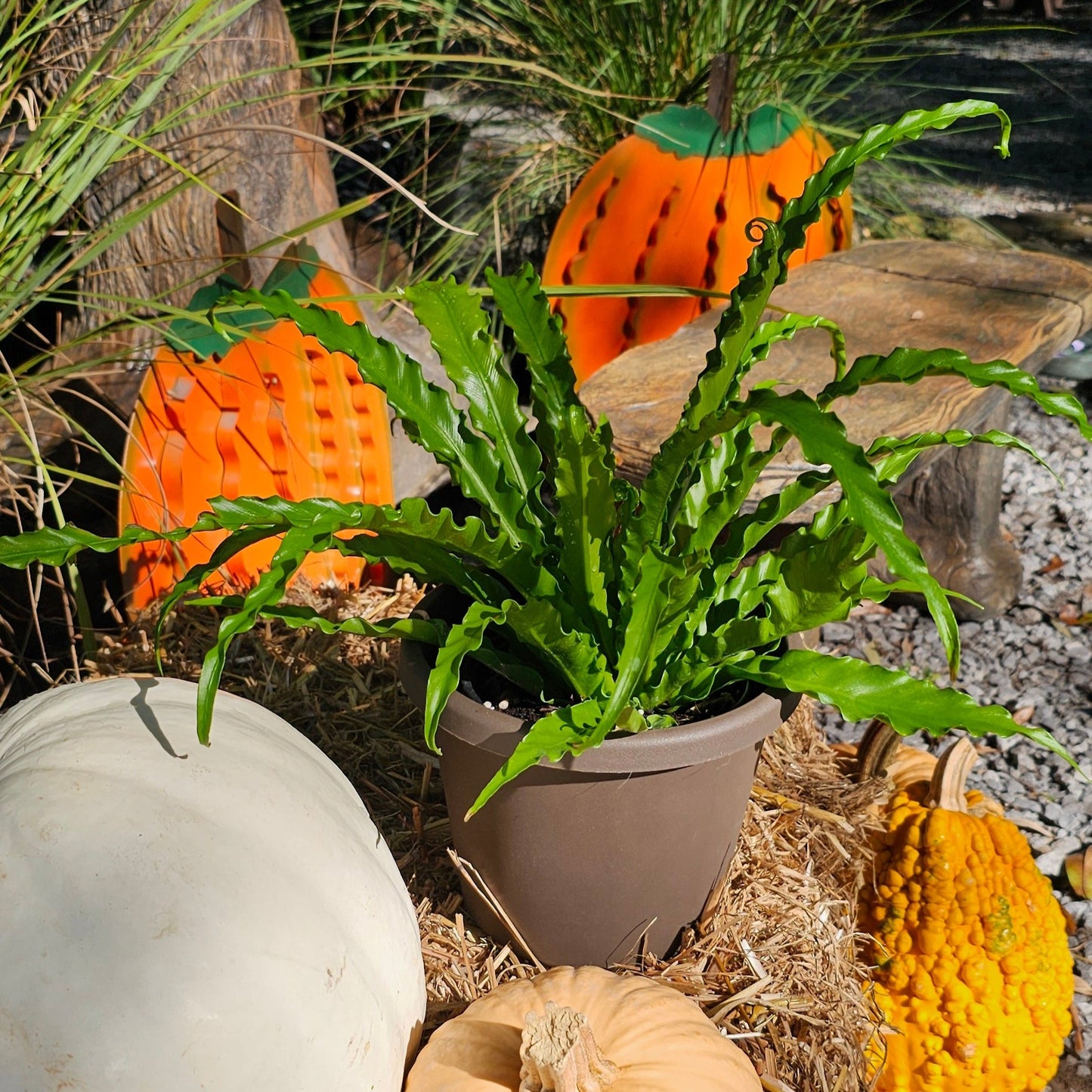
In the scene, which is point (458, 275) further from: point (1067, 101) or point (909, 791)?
point (1067, 101)

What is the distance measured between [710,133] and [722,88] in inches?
4.5

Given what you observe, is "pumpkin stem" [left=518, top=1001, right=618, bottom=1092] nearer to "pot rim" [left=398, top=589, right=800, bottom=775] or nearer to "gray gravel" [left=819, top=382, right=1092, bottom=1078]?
"pot rim" [left=398, top=589, right=800, bottom=775]

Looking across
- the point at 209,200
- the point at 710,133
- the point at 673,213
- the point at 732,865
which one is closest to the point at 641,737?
the point at 732,865

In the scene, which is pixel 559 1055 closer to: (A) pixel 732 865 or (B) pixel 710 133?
(A) pixel 732 865

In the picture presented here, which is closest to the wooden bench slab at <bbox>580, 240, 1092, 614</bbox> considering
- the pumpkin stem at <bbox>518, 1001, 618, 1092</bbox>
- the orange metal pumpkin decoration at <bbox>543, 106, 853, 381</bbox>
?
the orange metal pumpkin decoration at <bbox>543, 106, 853, 381</bbox>

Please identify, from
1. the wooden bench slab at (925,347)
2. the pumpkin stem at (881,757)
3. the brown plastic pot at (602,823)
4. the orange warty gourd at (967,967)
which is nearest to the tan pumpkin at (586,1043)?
the brown plastic pot at (602,823)

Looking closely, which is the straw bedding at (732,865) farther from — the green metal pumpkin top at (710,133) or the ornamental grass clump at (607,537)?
the green metal pumpkin top at (710,133)

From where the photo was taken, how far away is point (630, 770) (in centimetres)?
116

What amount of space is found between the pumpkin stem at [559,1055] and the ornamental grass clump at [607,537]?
0.21 m

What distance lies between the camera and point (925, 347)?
6.85 feet

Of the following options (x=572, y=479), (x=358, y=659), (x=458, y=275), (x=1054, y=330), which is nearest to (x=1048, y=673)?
(x=1054, y=330)

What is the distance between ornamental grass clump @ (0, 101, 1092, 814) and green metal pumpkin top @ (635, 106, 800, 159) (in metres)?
1.44

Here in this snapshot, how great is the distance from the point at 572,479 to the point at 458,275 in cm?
258

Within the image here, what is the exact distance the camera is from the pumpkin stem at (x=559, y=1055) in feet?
3.19
